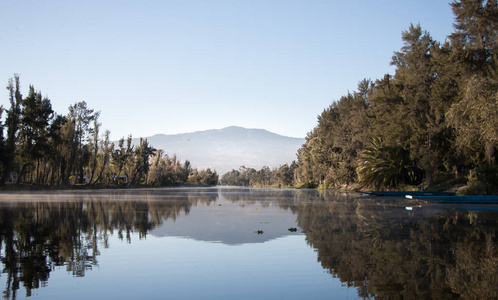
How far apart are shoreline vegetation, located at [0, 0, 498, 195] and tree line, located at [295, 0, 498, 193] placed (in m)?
0.10

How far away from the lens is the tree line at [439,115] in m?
30.0

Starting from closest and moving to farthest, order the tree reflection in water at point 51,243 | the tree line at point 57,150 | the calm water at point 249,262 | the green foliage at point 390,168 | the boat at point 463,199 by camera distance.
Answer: the calm water at point 249,262
the tree reflection in water at point 51,243
the boat at point 463,199
the green foliage at point 390,168
the tree line at point 57,150

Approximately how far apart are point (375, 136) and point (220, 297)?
59.4 m

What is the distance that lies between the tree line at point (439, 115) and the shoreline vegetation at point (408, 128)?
10 cm

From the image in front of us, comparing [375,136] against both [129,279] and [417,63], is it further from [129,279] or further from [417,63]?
[129,279]

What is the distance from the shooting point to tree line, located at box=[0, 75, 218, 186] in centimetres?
6675

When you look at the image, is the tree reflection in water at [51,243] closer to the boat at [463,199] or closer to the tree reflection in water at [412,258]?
the tree reflection in water at [412,258]

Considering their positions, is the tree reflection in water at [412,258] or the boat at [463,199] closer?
the tree reflection in water at [412,258]

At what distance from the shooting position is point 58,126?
73.9 m

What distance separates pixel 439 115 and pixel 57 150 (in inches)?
2404

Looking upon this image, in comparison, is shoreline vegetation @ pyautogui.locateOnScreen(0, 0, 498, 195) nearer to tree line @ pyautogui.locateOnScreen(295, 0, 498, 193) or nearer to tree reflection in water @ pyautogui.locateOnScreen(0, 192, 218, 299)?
tree line @ pyautogui.locateOnScreen(295, 0, 498, 193)

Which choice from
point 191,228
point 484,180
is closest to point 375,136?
point 484,180

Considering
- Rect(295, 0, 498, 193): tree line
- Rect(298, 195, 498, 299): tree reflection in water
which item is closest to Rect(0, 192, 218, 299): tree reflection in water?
Rect(298, 195, 498, 299): tree reflection in water

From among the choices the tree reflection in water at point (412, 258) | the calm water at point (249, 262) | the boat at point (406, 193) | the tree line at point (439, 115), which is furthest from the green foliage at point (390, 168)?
the calm water at point (249, 262)
